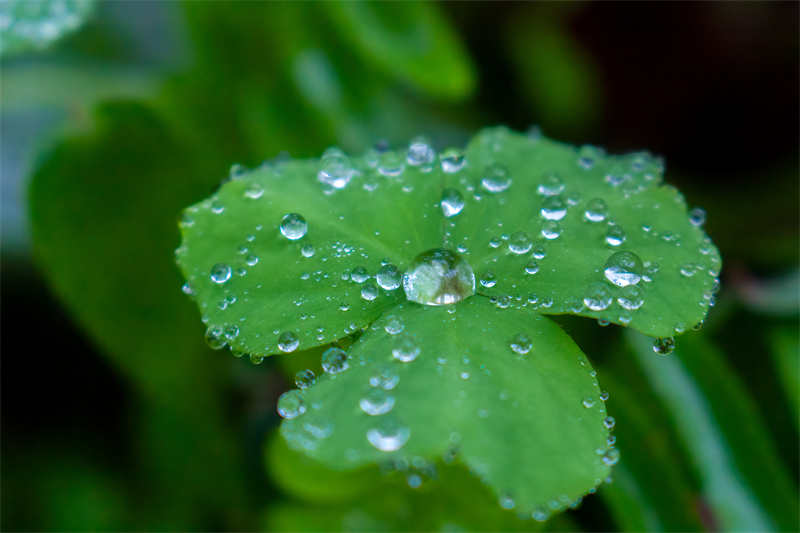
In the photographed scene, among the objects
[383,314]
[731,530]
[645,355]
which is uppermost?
[383,314]

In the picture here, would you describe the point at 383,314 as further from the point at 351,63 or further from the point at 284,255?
the point at 351,63

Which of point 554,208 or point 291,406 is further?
point 554,208

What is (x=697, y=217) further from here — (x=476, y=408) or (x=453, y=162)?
(x=476, y=408)

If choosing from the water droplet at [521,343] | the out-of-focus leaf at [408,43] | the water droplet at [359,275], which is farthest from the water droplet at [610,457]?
the out-of-focus leaf at [408,43]

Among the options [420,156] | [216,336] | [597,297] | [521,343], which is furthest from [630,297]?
[216,336]

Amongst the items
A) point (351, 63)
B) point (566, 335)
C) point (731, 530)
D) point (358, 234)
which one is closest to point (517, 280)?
point (566, 335)

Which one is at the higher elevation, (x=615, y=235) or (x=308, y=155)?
(x=615, y=235)
